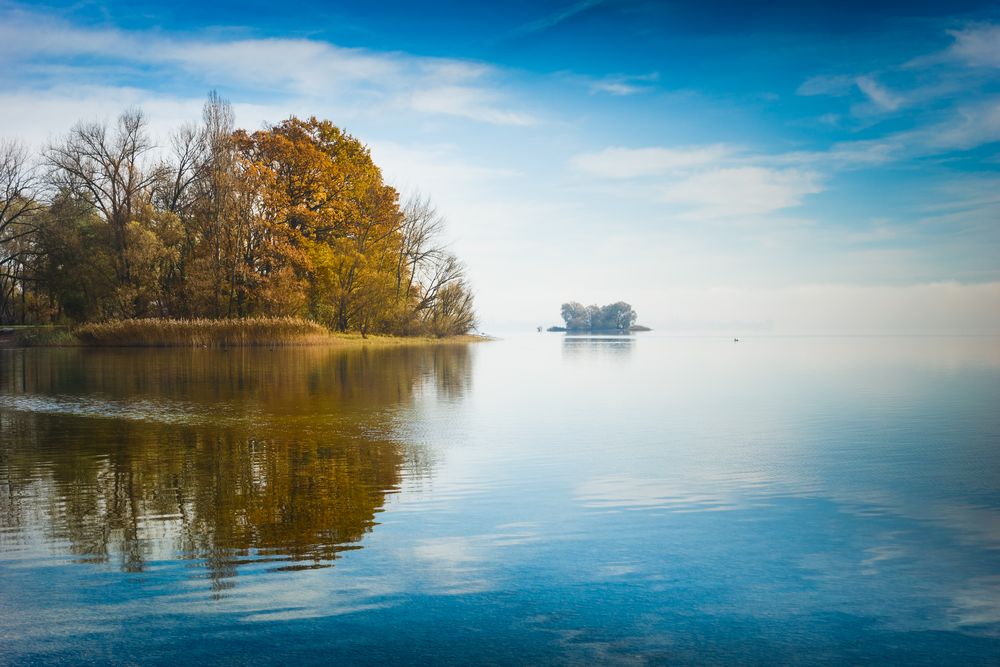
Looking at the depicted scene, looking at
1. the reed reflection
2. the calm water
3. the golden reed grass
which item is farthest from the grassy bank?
the calm water

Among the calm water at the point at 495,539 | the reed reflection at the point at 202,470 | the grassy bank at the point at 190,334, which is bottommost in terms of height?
the calm water at the point at 495,539

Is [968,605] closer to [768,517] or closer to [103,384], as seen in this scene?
[768,517]

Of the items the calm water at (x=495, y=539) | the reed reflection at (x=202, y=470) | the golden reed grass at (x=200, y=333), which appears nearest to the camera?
the calm water at (x=495, y=539)

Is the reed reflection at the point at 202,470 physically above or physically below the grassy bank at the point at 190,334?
below

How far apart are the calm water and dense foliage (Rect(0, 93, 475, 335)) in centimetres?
3328

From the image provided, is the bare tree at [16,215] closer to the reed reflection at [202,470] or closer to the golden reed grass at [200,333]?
the golden reed grass at [200,333]

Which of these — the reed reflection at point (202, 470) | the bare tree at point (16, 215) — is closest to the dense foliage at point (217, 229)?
the bare tree at point (16, 215)

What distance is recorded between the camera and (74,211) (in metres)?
49.2

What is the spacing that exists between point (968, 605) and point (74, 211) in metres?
55.7

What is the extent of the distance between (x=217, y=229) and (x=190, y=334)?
23.0 ft

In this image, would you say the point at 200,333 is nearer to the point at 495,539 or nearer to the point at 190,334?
the point at 190,334

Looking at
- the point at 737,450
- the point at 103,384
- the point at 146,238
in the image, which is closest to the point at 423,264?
the point at 146,238

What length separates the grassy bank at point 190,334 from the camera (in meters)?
40.3

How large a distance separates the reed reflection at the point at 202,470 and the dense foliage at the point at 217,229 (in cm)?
2839
